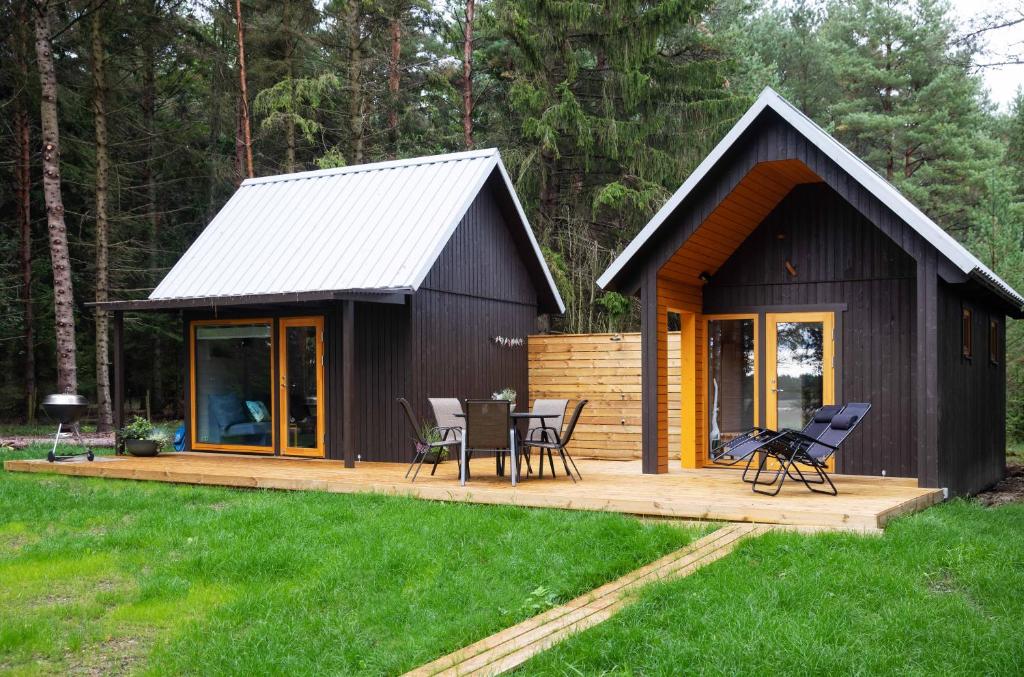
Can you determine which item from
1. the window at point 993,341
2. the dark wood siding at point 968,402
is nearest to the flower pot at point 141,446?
the dark wood siding at point 968,402

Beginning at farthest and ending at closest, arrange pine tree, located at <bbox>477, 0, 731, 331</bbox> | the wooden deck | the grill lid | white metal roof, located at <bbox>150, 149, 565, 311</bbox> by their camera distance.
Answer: pine tree, located at <bbox>477, 0, 731, 331</bbox> → white metal roof, located at <bbox>150, 149, 565, 311</bbox> → the grill lid → the wooden deck

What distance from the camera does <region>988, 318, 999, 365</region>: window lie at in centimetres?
1159

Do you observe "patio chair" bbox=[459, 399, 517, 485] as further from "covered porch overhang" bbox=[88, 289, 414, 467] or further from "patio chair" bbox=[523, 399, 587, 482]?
"covered porch overhang" bbox=[88, 289, 414, 467]

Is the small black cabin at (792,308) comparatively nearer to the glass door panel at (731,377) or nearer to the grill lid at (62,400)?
the glass door panel at (731,377)

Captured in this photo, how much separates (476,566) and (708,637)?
5.78 ft

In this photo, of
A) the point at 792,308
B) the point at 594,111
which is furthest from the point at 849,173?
the point at 594,111

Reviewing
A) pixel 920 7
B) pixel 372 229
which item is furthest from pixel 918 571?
pixel 920 7

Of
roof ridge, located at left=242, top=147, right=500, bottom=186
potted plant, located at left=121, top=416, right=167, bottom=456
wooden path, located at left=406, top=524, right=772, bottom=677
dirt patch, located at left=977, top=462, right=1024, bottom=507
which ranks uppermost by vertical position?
roof ridge, located at left=242, top=147, right=500, bottom=186

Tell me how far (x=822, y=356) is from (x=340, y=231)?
6054 mm

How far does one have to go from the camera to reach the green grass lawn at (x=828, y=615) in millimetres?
4270

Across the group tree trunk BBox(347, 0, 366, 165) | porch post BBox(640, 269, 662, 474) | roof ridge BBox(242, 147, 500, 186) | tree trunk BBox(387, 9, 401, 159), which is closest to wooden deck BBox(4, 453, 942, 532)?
porch post BBox(640, 269, 662, 474)

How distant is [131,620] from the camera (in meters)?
5.16

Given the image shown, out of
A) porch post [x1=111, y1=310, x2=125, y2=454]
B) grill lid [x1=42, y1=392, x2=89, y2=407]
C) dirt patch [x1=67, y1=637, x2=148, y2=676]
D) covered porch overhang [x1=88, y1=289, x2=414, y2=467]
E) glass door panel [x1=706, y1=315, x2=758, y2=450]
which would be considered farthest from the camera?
→ porch post [x1=111, y1=310, x2=125, y2=454]

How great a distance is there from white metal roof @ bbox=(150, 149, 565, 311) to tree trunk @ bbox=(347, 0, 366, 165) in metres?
5.60
